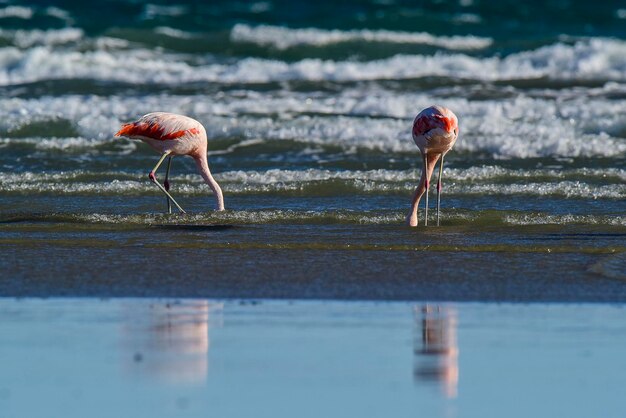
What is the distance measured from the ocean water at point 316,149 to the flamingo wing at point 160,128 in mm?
741

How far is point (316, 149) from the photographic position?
1580 cm

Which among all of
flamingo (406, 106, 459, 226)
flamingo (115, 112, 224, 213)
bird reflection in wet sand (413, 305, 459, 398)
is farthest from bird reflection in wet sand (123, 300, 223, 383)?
flamingo (115, 112, 224, 213)

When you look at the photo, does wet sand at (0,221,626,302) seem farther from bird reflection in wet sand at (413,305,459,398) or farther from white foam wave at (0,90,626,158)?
white foam wave at (0,90,626,158)

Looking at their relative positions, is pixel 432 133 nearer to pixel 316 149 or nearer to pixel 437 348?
pixel 316 149

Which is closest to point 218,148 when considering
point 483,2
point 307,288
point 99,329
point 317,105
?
point 317,105

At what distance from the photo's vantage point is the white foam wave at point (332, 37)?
25141 mm

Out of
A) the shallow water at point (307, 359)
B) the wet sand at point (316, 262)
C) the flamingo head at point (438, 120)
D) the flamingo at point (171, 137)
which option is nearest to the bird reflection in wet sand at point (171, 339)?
the shallow water at point (307, 359)

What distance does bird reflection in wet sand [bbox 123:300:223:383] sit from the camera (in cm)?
564

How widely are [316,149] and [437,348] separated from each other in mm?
9839

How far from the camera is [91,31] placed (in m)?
26.1

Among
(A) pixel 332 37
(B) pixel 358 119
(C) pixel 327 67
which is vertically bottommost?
(B) pixel 358 119

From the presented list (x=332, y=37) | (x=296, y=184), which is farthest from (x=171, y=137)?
(x=332, y=37)

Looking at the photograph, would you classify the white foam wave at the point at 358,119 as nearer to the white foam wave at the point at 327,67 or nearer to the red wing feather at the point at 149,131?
the white foam wave at the point at 327,67

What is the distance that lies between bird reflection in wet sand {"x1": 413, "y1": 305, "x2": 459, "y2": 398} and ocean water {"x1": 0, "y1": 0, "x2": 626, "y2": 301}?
0.57 meters
